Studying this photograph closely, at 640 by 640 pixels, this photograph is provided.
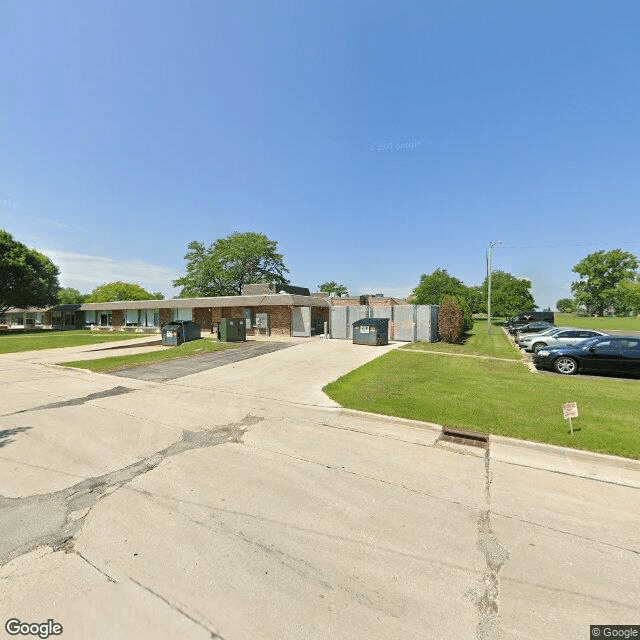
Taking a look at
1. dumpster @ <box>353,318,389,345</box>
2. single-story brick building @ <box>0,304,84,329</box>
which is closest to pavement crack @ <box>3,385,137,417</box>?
dumpster @ <box>353,318,389,345</box>

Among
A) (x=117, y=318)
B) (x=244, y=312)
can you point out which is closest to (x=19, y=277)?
(x=117, y=318)

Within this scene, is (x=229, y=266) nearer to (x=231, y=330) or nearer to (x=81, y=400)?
(x=231, y=330)

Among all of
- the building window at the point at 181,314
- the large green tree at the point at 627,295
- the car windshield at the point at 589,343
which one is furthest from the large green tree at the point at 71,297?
the large green tree at the point at 627,295

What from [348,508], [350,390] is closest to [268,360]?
[350,390]

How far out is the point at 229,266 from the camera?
5003cm

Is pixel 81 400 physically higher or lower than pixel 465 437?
higher

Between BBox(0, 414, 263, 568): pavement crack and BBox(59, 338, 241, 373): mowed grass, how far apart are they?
1086cm

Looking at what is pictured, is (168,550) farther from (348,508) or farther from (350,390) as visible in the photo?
(350,390)

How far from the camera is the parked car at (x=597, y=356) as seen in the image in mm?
11492

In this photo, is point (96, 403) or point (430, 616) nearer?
point (430, 616)

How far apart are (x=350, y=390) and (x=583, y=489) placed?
625 centimetres

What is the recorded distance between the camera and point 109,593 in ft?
9.16

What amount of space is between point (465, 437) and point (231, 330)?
1847 cm

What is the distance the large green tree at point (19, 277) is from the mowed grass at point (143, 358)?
3368 centimetres
